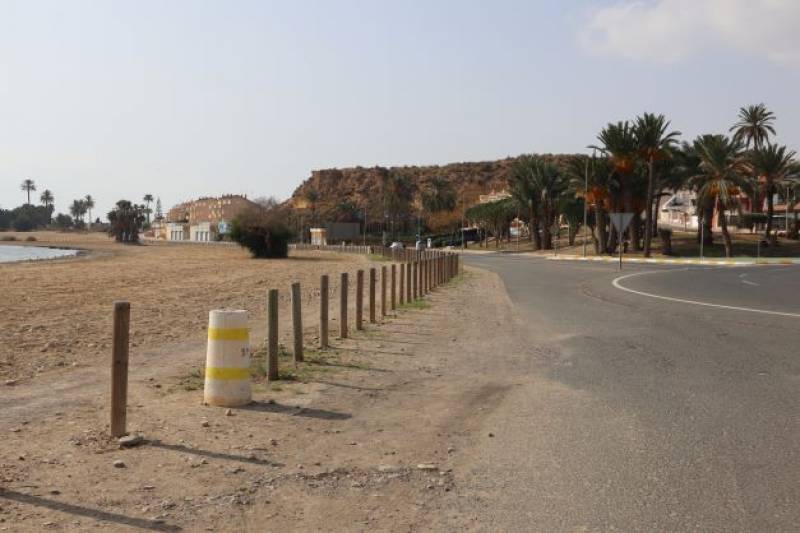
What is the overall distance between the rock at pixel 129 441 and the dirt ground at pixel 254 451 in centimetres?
8

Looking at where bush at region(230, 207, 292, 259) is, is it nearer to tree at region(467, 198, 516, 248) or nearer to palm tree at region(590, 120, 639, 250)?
palm tree at region(590, 120, 639, 250)

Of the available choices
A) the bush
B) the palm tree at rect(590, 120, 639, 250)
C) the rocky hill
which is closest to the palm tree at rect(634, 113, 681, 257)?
the palm tree at rect(590, 120, 639, 250)

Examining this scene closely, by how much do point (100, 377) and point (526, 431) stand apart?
203 inches

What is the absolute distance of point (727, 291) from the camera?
2391 cm

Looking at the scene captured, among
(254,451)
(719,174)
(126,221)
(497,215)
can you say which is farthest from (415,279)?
(126,221)

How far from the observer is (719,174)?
210 ft

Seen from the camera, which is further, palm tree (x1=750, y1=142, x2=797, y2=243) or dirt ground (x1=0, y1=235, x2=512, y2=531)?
palm tree (x1=750, y1=142, x2=797, y2=243)

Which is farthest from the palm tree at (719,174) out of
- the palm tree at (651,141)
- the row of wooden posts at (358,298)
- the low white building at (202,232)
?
the low white building at (202,232)

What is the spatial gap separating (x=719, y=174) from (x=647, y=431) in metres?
61.9

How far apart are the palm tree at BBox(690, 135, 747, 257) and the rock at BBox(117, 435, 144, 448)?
61921 mm

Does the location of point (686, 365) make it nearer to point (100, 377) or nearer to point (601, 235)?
point (100, 377)

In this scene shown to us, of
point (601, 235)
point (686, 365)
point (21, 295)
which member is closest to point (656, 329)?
point (686, 365)

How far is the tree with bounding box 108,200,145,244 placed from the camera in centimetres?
12550

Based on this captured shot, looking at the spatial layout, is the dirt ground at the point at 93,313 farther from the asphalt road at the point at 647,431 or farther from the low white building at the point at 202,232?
the low white building at the point at 202,232
